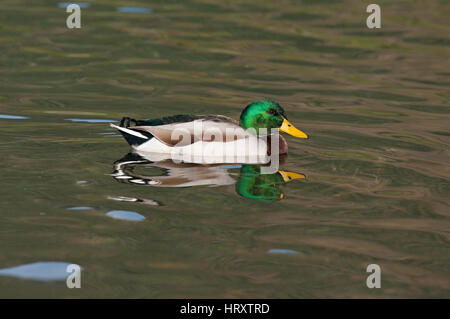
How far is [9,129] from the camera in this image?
33.5 feet

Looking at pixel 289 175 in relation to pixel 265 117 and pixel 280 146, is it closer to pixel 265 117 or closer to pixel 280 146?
pixel 280 146


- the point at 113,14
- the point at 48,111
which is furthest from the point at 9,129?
the point at 113,14

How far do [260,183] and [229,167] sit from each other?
605 mm

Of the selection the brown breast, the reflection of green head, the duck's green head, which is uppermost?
the duck's green head

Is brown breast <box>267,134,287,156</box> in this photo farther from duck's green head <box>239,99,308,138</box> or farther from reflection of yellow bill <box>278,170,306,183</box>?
reflection of yellow bill <box>278,170,306,183</box>

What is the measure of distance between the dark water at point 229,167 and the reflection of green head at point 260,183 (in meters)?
0.03

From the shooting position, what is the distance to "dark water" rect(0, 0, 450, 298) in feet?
20.6

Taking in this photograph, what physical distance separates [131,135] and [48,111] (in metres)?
2.40

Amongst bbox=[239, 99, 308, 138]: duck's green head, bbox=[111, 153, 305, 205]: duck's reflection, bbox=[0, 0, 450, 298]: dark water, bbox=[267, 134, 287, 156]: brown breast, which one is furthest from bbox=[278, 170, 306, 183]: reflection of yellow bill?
bbox=[239, 99, 308, 138]: duck's green head

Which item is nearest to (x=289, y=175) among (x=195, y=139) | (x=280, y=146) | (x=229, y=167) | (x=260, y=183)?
(x=260, y=183)

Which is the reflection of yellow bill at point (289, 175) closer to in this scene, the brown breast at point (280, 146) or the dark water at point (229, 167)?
the dark water at point (229, 167)

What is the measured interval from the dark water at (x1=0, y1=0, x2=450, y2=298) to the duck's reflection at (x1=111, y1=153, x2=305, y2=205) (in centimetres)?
4

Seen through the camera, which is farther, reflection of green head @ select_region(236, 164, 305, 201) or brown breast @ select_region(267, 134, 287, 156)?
brown breast @ select_region(267, 134, 287, 156)
